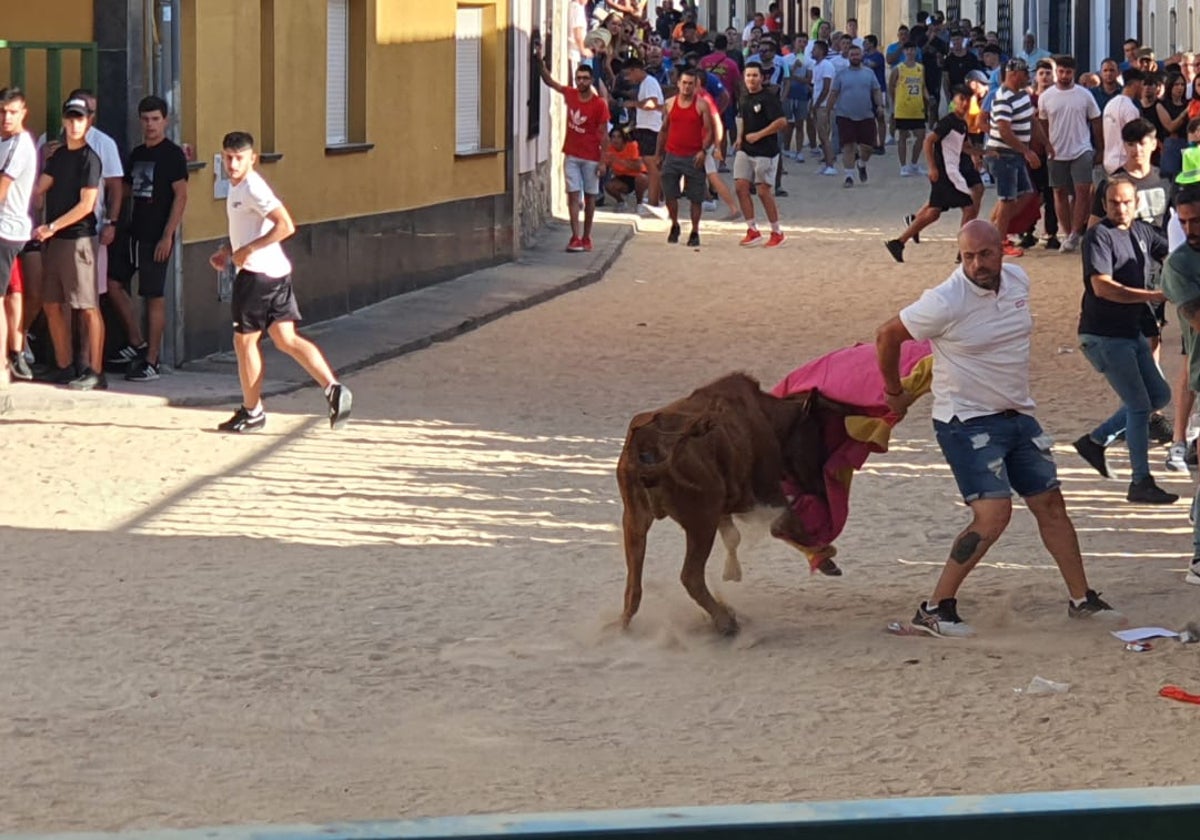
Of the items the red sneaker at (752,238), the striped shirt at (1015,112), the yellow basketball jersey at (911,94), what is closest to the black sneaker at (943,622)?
the striped shirt at (1015,112)

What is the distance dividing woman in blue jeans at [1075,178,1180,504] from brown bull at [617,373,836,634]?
2.64 meters

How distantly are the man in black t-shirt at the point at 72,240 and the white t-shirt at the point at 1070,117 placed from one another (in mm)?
10896

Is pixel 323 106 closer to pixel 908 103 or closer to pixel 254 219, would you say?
pixel 254 219

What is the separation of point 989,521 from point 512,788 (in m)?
2.43

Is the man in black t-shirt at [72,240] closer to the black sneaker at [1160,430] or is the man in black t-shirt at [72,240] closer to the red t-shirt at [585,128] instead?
the black sneaker at [1160,430]

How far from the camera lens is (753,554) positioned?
9.59 m

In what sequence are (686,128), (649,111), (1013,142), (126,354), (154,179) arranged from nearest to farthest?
(154,179) < (126,354) < (1013,142) < (686,128) < (649,111)

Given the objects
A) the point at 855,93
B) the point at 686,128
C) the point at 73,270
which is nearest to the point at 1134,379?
the point at 73,270

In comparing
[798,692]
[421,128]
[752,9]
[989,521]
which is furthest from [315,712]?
[752,9]

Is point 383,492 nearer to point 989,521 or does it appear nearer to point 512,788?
point 989,521

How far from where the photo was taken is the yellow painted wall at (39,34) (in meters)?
14.1

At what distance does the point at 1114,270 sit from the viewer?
33.2ft

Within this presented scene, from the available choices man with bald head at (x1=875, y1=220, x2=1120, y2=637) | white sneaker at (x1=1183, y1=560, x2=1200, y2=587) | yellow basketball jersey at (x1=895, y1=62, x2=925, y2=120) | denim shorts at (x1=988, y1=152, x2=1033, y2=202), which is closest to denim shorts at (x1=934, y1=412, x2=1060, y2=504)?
man with bald head at (x1=875, y1=220, x2=1120, y2=637)

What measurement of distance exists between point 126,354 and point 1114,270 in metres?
6.87
